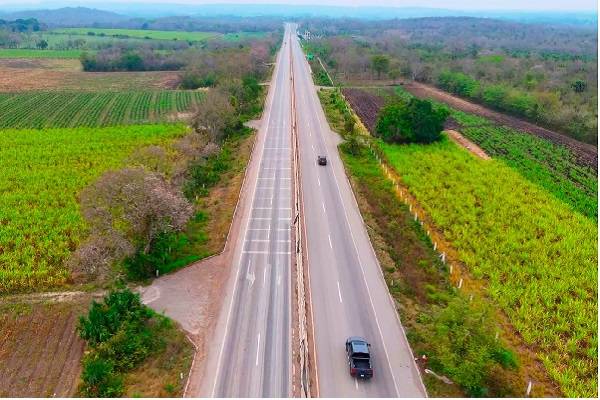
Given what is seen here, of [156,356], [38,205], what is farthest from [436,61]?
[156,356]

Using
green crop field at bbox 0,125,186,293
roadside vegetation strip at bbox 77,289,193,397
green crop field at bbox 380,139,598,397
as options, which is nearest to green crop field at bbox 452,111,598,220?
green crop field at bbox 380,139,598,397

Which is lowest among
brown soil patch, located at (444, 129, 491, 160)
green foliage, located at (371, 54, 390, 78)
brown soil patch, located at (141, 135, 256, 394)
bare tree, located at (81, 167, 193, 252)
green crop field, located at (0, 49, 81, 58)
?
brown soil patch, located at (141, 135, 256, 394)

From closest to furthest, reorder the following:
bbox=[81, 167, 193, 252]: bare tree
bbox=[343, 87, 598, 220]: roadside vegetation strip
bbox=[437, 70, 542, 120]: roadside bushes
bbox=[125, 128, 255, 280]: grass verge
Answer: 1. bbox=[81, 167, 193, 252]: bare tree
2. bbox=[125, 128, 255, 280]: grass verge
3. bbox=[343, 87, 598, 220]: roadside vegetation strip
4. bbox=[437, 70, 542, 120]: roadside bushes

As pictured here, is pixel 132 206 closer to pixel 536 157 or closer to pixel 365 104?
pixel 536 157

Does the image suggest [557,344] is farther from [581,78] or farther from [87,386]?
[581,78]

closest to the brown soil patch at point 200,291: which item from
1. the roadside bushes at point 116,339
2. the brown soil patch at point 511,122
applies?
the roadside bushes at point 116,339

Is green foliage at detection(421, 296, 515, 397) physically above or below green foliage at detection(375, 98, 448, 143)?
below

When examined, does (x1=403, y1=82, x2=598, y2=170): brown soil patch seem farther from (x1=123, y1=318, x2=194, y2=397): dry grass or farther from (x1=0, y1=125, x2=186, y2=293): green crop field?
(x1=123, y1=318, x2=194, y2=397): dry grass
